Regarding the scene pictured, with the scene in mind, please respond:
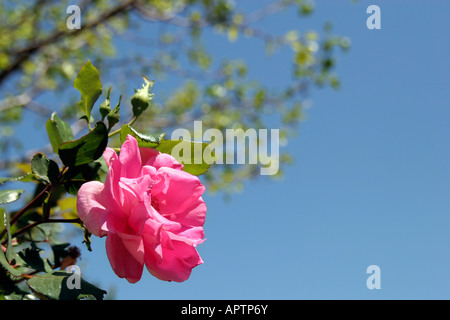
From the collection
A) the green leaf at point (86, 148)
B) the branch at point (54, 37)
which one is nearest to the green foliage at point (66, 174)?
the green leaf at point (86, 148)

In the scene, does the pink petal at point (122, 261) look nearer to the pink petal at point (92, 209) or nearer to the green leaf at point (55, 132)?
the pink petal at point (92, 209)

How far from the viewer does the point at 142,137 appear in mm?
608

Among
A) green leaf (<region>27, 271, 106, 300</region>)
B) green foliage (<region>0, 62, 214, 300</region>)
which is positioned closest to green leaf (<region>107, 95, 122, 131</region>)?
green foliage (<region>0, 62, 214, 300</region>)

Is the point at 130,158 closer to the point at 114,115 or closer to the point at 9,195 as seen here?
the point at 114,115

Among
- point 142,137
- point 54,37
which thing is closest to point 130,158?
point 142,137

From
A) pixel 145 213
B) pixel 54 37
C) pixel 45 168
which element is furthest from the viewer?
pixel 54 37

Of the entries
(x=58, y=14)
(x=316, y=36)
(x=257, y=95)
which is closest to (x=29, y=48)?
(x=58, y=14)

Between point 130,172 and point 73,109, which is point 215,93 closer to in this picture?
point 73,109

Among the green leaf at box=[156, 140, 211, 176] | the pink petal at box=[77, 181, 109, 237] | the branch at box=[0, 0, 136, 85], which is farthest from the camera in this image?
the branch at box=[0, 0, 136, 85]

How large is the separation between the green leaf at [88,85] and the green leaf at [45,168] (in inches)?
3.5

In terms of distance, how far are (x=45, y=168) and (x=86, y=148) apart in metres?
0.08

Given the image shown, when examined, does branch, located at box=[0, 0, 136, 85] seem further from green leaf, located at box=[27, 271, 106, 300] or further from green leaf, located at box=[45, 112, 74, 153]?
green leaf, located at box=[27, 271, 106, 300]

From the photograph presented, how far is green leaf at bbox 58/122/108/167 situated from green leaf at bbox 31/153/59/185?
27 millimetres

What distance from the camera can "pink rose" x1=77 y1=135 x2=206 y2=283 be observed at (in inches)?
21.5
